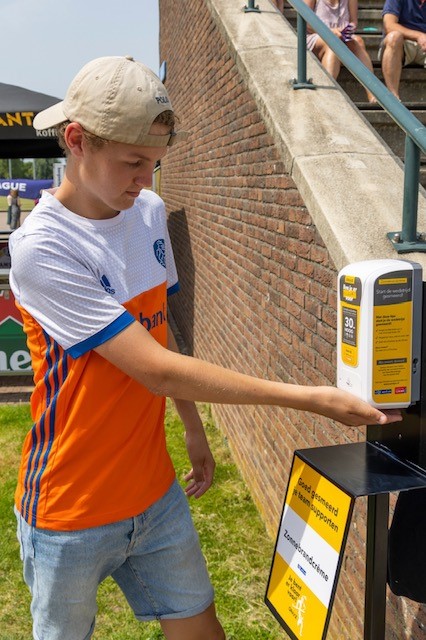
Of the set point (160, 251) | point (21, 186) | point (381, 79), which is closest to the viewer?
point (160, 251)

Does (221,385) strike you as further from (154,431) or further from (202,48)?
(202,48)

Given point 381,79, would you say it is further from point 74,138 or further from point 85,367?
point 85,367

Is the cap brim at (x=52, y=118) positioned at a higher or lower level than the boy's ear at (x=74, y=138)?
higher

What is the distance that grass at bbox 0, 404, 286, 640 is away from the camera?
3.33 meters

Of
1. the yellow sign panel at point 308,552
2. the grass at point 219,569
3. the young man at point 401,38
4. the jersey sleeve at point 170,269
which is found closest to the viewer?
the yellow sign panel at point 308,552

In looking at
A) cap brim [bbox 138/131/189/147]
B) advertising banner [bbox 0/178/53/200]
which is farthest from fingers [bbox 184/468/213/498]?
advertising banner [bbox 0/178/53/200]

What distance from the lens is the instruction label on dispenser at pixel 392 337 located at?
4.80 feet

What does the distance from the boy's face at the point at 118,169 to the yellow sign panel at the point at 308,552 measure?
0.79m

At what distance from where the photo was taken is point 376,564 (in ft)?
5.11

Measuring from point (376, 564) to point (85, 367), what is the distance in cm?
88

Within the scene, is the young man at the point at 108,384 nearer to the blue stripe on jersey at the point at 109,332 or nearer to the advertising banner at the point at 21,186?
the blue stripe on jersey at the point at 109,332

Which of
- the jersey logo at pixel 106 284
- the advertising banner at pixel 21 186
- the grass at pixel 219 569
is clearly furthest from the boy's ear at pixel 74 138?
the advertising banner at pixel 21 186

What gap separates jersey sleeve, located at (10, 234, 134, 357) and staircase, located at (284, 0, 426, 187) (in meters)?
2.72

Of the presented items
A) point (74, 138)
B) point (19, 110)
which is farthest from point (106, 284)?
point (19, 110)
